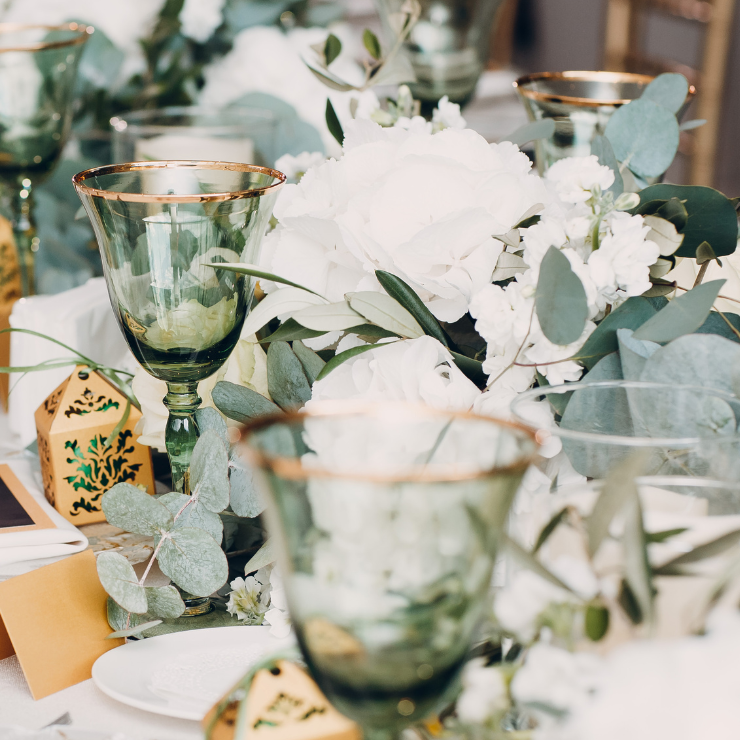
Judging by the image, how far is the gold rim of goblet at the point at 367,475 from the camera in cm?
23

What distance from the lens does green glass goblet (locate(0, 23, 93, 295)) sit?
2.89 ft

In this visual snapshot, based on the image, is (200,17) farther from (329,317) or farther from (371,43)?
(329,317)

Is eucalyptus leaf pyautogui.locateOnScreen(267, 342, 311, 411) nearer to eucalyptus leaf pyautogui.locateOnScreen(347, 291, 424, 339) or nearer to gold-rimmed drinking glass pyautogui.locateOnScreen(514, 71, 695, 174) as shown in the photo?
eucalyptus leaf pyautogui.locateOnScreen(347, 291, 424, 339)

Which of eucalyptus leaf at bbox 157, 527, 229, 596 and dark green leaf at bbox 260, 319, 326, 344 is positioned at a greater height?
dark green leaf at bbox 260, 319, 326, 344

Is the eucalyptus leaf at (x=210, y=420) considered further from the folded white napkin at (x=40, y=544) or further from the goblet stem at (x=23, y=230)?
the goblet stem at (x=23, y=230)

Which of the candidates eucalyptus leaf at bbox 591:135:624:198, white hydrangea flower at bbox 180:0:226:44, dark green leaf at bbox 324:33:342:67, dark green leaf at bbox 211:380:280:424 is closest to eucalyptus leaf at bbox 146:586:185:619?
dark green leaf at bbox 211:380:280:424

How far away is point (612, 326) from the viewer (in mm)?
465

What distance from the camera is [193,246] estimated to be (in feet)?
1.63

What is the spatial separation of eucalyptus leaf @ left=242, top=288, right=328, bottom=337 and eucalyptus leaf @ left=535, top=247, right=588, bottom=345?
15cm

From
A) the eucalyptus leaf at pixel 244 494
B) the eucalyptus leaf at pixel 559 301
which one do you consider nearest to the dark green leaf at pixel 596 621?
the eucalyptus leaf at pixel 559 301

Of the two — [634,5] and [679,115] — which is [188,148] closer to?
[679,115]

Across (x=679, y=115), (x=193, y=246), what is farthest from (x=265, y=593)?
(x=679, y=115)

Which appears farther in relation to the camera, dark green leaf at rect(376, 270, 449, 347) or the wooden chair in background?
the wooden chair in background

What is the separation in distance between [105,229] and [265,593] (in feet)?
0.78
